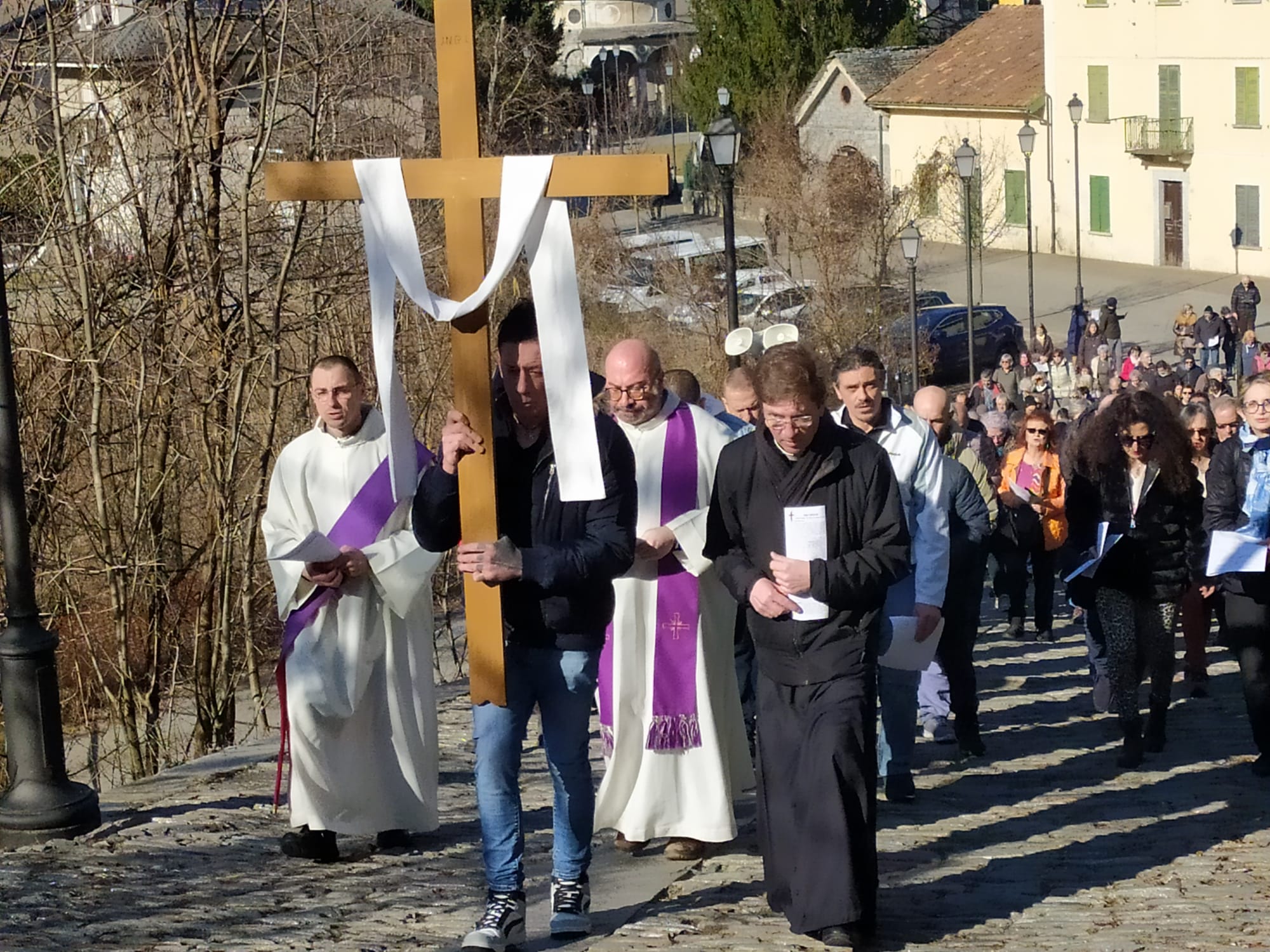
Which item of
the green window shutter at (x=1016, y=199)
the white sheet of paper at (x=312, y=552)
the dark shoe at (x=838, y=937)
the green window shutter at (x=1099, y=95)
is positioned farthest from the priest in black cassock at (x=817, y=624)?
the green window shutter at (x=1016, y=199)

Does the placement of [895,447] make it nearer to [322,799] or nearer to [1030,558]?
[322,799]

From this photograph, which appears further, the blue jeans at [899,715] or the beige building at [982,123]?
the beige building at [982,123]

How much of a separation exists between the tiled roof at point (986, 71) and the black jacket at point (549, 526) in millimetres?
46573

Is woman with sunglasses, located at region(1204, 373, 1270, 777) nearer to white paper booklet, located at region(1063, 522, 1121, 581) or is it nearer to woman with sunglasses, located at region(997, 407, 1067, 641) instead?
white paper booklet, located at region(1063, 522, 1121, 581)

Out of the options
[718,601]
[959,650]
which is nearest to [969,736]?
[959,650]

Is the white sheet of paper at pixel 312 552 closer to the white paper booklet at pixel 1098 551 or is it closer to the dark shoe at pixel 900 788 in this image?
the dark shoe at pixel 900 788

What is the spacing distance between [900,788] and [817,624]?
2.35 meters

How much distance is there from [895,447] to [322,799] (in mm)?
2758

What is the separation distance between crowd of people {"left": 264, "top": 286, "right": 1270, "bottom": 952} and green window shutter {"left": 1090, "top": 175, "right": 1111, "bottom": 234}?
129 feet

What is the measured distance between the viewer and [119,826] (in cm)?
730

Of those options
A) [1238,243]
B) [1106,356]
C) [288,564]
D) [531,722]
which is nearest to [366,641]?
[288,564]

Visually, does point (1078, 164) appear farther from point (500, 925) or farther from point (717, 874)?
point (500, 925)

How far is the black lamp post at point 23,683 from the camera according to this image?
286 inches

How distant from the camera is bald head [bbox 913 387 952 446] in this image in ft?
29.3
